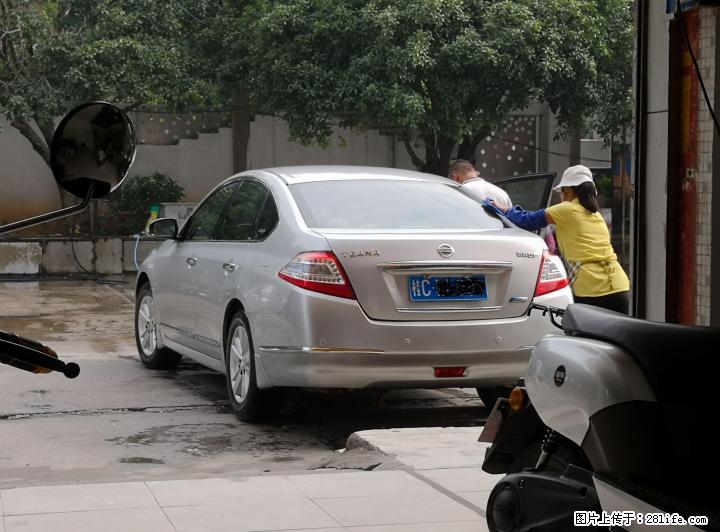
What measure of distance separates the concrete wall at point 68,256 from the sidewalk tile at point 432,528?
1557cm

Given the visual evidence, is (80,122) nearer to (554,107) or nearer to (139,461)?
(139,461)

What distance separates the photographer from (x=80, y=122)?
2.99 meters

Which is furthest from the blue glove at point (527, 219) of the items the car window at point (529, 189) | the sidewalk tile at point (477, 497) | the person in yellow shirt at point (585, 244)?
the sidewalk tile at point (477, 497)

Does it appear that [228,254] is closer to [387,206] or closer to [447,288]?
[387,206]

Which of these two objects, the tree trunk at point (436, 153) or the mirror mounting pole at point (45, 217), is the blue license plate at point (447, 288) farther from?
the tree trunk at point (436, 153)

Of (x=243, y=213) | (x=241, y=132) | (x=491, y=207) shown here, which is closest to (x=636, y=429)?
(x=491, y=207)

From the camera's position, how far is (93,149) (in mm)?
3035

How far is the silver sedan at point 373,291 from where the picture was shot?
7113 mm

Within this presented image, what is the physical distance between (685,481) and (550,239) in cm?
655

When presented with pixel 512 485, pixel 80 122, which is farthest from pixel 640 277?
pixel 80 122

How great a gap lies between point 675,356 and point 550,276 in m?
3.84

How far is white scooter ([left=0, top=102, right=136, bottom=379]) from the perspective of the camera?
2.97m

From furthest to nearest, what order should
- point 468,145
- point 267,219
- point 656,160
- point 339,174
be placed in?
point 468,145 < point 339,174 < point 267,219 < point 656,160

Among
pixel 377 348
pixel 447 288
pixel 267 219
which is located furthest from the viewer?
pixel 267 219
